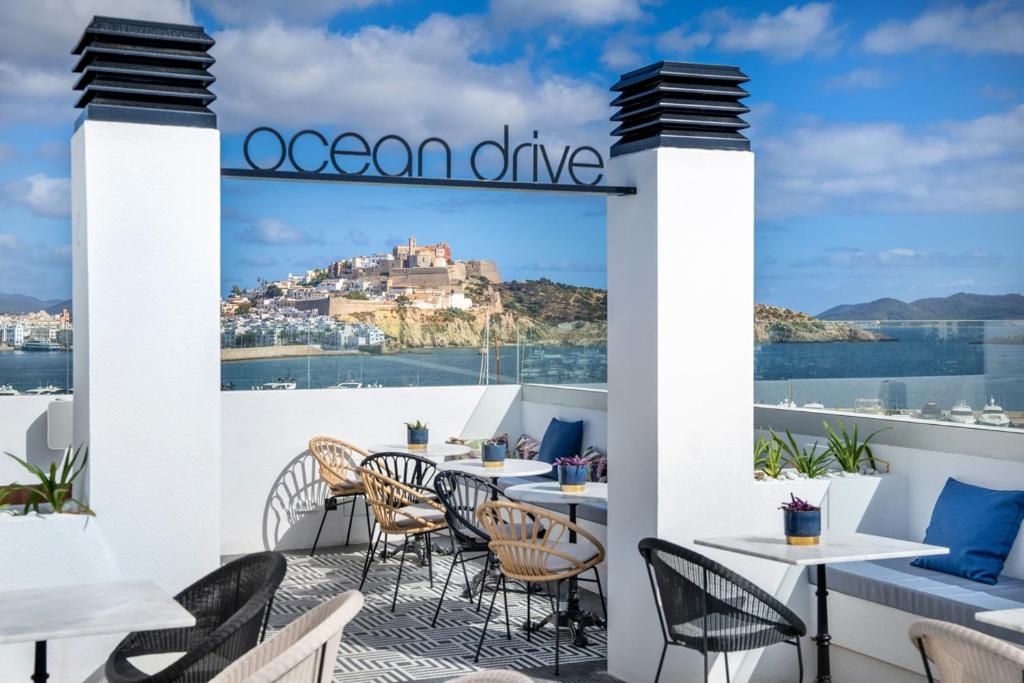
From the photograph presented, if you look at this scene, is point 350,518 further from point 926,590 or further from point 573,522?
point 926,590

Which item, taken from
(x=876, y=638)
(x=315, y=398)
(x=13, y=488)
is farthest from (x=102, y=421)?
(x=315, y=398)

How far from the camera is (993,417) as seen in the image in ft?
19.0

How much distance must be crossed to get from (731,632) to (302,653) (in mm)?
1921

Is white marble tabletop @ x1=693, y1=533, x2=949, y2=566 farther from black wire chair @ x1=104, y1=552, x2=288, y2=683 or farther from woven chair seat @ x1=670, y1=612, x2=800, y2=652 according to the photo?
black wire chair @ x1=104, y1=552, x2=288, y2=683

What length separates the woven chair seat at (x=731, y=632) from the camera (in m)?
4.14

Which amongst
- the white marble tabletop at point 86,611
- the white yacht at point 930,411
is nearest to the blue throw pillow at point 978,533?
the white yacht at point 930,411

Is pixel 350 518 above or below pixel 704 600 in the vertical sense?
below

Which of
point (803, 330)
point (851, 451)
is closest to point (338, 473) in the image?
point (803, 330)

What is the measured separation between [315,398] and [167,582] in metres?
4.48

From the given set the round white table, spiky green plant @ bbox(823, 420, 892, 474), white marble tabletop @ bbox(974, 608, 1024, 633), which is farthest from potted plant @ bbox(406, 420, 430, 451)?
white marble tabletop @ bbox(974, 608, 1024, 633)

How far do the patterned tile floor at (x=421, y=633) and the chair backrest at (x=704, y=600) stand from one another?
102 centimetres

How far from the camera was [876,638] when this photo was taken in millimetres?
4828

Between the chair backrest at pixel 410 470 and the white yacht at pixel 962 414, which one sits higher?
the white yacht at pixel 962 414

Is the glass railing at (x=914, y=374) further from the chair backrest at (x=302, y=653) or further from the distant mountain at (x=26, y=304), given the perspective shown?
the distant mountain at (x=26, y=304)
